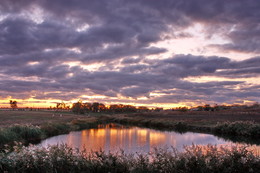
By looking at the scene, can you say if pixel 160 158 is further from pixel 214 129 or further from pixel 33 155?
pixel 214 129

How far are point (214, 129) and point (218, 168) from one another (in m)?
36.0

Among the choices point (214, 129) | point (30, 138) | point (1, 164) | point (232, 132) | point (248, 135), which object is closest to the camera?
point (1, 164)

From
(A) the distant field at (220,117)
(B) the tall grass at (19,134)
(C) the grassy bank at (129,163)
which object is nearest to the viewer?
(C) the grassy bank at (129,163)

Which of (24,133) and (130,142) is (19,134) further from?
(130,142)

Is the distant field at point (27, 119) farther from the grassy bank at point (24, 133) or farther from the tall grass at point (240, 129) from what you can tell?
the tall grass at point (240, 129)

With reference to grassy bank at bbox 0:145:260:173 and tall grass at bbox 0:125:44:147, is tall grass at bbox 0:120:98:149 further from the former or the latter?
grassy bank at bbox 0:145:260:173

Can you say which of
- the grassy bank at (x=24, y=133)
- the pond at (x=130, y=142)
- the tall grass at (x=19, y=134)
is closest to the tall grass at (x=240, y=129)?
the pond at (x=130, y=142)

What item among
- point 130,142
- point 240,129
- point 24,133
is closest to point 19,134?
point 24,133

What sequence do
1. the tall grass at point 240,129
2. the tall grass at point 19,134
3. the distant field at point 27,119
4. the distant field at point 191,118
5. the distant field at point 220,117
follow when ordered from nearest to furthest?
the tall grass at point 19,134 < the tall grass at point 240,129 < the distant field at point 27,119 < the distant field at point 191,118 < the distant field at point 220,117

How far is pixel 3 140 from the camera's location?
1005 inches

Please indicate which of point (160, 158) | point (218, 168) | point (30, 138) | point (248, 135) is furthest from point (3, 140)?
point (248, 135)

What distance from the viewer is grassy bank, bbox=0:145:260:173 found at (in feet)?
34.7

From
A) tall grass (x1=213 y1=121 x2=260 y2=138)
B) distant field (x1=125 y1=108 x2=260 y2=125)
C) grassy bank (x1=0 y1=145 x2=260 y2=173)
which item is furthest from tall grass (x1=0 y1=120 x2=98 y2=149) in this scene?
distant field (x1=125 y1=108 x2=260 y2=125)

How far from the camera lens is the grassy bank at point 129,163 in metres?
10.6
